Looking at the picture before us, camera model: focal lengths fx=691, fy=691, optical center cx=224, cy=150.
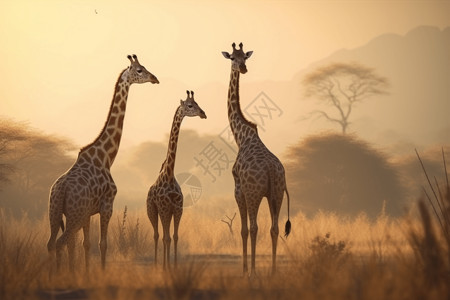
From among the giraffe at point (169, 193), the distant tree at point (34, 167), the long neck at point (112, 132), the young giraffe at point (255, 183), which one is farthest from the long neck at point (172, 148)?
the distant tree at point (34, 167)

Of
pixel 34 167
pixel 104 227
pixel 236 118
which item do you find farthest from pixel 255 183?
pixel 34 167

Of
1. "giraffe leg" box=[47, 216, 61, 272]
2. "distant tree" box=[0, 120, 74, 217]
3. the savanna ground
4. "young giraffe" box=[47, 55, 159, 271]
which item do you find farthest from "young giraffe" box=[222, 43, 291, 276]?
"distant tree" box=[0, 120, 74, 217]

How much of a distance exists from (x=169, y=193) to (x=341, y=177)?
693 inches

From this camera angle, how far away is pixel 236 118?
11.2 metres

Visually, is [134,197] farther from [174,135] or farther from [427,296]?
[427,296]

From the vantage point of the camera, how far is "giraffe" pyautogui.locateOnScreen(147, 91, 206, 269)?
440 inches

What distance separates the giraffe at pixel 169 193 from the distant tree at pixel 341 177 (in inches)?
638

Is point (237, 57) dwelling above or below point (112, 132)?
Result: above

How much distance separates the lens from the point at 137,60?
10961 mm

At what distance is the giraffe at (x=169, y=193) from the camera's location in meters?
11.2

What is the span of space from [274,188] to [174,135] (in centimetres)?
242

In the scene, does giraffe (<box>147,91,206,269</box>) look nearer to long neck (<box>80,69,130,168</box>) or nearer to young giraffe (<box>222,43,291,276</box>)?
long neck (<box>80,69,130,168</box>)

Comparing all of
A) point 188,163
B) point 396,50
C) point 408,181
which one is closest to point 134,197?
point 188,163

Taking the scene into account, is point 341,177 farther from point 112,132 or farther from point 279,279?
point 279,279
